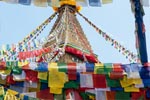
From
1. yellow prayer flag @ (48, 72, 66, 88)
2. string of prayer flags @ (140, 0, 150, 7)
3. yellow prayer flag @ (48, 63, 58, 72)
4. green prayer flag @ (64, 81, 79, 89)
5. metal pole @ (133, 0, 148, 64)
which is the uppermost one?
string of prayer flags @ (140, 0, 150, 7)

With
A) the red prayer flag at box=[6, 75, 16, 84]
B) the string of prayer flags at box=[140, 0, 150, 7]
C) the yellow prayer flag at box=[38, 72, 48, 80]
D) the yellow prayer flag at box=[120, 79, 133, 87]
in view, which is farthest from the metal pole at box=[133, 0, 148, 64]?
the red prayer flag at box=[6, 75, 16, 84]

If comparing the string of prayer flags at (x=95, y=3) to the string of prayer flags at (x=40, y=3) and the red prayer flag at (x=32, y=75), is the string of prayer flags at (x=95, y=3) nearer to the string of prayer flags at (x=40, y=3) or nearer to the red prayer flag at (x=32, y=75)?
the string of prayer flags at (x=40, y=3)

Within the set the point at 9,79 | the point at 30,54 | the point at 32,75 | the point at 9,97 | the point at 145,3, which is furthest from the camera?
the point at 30,54

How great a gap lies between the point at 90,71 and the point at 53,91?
76cm

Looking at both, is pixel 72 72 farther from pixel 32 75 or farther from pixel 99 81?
pixel 32 75

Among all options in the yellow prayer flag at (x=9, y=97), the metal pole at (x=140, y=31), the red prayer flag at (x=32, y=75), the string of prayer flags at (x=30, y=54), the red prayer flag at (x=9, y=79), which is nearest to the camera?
the yellow prayer flag at (x=9, y=97)

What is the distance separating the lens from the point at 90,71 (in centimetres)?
742

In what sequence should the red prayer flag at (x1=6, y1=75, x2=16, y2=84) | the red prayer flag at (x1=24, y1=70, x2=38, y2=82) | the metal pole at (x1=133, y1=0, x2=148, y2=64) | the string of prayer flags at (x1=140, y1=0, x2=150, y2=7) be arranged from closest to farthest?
the red prayer flag at (x1=6, y1=75, x2=16, y2=84) < the red prayer flag at (x1=24, y1=70, x2=38, y2=82) < the metal pole at (x1=133, y1=0, x2=148, y2=64) < the string of prayer flags at (x1=140, y1=0, x2=150, y2=7)

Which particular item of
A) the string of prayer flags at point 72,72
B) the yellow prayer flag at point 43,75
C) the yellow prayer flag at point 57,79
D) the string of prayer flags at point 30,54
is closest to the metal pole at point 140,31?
the string of prayer flags at point 72,72

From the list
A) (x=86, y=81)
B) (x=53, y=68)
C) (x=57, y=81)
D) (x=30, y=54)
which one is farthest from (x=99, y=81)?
(x=30, y=54)

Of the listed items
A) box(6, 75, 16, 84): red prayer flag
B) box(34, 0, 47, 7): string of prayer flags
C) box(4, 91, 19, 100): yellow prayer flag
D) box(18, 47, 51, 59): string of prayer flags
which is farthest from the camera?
box(18, 47, 51, 59): string of prayer flags

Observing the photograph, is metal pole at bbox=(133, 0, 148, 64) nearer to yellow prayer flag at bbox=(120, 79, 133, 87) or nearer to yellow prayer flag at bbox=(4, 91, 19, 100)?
yellow prayer flag at bbox=(120, 79, 133, 87)

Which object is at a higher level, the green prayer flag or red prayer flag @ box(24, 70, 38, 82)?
red prayer flag @ box(24, 70, 38, 82)

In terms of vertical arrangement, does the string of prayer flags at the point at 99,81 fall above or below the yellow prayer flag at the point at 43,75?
below
